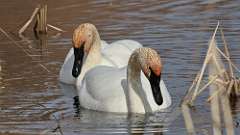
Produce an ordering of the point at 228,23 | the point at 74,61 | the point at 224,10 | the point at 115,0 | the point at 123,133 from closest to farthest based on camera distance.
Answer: the point at 123,133 < the point at 74,61 < the point at 228,23 < the point at 224,10 < the point at 115,0

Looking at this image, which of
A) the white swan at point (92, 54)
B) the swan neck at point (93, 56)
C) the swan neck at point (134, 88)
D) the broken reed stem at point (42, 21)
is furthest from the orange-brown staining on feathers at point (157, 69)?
the broken reed stem at point (42, 21)

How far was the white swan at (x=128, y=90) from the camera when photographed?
37.1 ft

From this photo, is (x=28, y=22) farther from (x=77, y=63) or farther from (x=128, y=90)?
(x=128, y=90)

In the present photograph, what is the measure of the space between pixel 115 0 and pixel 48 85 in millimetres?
5999

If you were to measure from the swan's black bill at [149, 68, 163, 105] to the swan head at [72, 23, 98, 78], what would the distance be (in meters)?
1.89

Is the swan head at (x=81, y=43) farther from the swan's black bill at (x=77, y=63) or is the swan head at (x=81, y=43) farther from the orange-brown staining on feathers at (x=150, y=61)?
the orange-brown staining on feathers at (x=150, y=61)

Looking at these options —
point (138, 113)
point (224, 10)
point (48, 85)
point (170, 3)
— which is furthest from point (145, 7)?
point (138, 113)

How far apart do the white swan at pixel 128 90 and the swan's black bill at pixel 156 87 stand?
8 cm

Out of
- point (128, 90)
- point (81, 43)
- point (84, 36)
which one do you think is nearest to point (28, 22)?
point (84, 36)

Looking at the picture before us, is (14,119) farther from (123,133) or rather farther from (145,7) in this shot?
(145,7)

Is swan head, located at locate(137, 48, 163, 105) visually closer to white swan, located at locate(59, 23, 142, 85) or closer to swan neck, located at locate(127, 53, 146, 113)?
swan neck, located at locate(127, 53, 146, 113)

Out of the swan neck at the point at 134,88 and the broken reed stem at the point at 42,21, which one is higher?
the broken reed stem at the point at 42,21

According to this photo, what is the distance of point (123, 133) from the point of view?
10398 millimetres

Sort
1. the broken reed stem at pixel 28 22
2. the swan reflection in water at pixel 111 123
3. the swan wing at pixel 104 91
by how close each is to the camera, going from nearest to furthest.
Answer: the swan reflection in water at pixel 111 123, the swan wing at pixel 104 91, the broken reed stem at pixel 28 22
